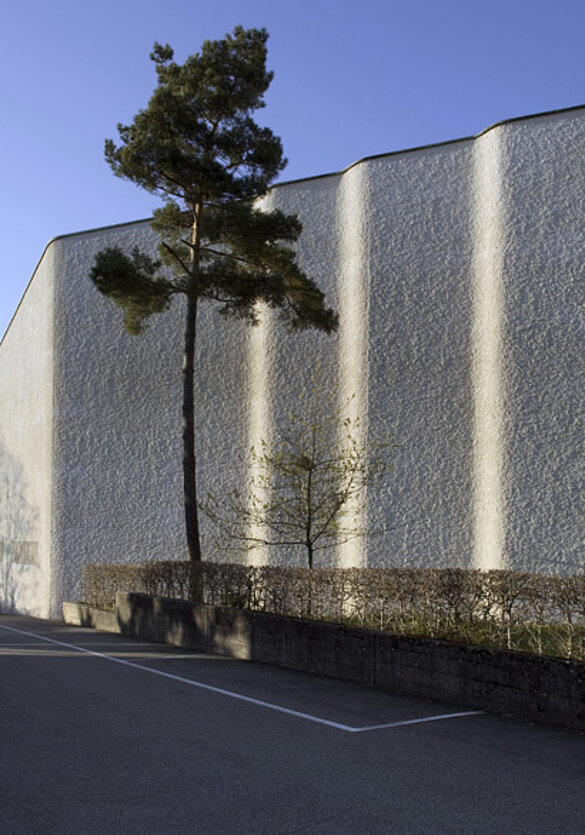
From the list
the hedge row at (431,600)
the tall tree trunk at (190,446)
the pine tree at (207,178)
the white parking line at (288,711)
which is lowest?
the white parking line at (288,711)

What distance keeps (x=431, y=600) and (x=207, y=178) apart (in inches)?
402

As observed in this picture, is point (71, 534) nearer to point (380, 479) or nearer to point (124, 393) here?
point (124, 393)

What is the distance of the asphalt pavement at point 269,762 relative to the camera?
4953mm

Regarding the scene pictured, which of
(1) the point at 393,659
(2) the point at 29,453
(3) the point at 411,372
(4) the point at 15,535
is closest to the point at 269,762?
(1) the point at 393,659

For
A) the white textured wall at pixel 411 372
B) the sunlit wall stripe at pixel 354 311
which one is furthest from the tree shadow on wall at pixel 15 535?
the sunlit wall stripe at pixel 354 311

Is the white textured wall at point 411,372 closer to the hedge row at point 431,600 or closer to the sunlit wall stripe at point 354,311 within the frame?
the sunlit wall stripe at point 354,311

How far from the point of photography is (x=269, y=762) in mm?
6238

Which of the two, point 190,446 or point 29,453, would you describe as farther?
point 29,453

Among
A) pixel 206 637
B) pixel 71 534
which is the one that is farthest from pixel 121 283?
pixel 71 534

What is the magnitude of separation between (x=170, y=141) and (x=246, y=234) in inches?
93.1

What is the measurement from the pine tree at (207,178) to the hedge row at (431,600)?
148 inches

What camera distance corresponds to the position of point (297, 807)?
5168 millimetres

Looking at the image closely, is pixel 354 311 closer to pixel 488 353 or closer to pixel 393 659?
pixel 488 353

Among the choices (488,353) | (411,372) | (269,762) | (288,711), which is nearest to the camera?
(269,762)
